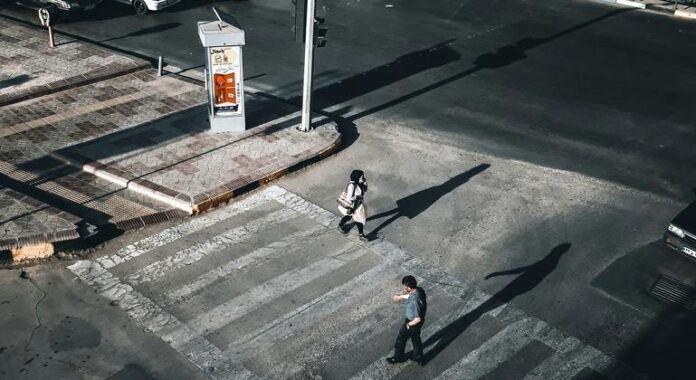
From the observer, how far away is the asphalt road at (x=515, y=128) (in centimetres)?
1247

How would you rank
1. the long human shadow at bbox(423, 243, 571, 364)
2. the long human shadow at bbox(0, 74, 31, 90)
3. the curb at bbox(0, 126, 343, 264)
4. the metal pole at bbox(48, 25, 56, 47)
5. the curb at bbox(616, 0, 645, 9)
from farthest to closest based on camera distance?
1. the curb at bbox(616, 0, 645, 9)
2. the metal pole at bbox(48, 25, 56, 47)
3. the long human shadow at bbox(0, 74, 31, 90)
4. the curb at bbox(0, 126, 343, 264)
5. the long human shadow at bbox(423, 243, 571, 364)

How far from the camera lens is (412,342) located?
1008 centimetres

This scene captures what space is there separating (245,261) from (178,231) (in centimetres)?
174

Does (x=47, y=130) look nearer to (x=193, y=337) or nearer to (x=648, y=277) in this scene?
(x=193, y=337)

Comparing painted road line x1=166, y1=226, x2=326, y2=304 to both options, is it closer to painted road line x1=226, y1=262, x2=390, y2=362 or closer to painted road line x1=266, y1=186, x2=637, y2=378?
painted road line x1=266, y1=186, x2=637, y2=378

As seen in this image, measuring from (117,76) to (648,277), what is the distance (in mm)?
15039

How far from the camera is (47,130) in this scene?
16.3 m

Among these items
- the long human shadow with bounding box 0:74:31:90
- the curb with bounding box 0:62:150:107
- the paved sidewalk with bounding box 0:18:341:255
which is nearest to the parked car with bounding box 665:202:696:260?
the paved sidewalk with bounding box 0:18:341:255

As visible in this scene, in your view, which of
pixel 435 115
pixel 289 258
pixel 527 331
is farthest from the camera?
pixel 435 115

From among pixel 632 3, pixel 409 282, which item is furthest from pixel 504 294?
pixel 632 3

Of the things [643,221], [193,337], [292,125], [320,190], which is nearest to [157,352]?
[193,337]

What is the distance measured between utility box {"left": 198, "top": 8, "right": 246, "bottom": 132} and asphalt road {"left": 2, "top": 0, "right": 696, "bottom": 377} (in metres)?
2.48

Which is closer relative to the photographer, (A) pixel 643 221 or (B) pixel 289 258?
(B) pixel 289 258

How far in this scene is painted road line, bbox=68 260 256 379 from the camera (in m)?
10.0
